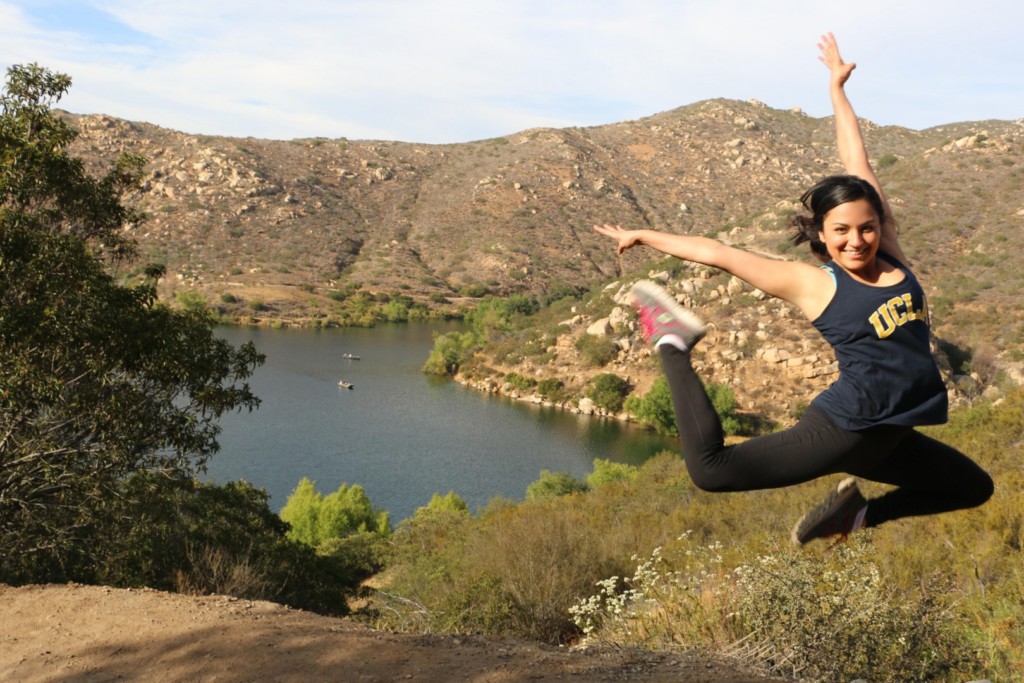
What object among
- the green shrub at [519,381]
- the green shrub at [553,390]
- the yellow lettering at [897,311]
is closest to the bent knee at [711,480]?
the yellow lettering at [897,311]

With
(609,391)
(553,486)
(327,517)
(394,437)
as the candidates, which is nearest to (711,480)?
(327,517)

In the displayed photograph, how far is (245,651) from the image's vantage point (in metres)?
6.04

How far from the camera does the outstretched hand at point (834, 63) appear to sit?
3.73 m

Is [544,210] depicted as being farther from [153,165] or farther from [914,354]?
[914,354]

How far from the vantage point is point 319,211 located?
83500 mm

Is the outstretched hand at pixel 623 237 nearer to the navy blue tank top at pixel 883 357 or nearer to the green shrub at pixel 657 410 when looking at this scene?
the navy blue tank top at pixel 883 357

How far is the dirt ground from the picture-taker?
16.8 ft

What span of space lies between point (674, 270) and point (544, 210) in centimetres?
3207

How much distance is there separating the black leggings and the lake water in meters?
27.2

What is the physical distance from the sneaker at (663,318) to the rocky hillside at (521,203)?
39391 mm

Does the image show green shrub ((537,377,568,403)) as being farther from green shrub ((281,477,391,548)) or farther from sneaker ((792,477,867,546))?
sneaker ((792,477,867,546))

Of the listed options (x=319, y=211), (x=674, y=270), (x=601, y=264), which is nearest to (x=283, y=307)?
(x=319, y=211)

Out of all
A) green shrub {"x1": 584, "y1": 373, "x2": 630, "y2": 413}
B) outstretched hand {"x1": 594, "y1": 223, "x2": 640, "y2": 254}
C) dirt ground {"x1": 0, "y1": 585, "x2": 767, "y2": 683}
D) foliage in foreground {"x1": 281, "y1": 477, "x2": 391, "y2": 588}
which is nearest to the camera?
outstretched hand {"x1": 594, "y1": 223, "x2": 640, "y2": 254}

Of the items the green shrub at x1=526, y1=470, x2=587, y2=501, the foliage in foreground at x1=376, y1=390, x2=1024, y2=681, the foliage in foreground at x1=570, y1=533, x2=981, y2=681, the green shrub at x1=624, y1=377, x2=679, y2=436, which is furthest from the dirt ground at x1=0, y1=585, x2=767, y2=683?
the green shrub at x1=624, y1=377, x2=679, y2=436
